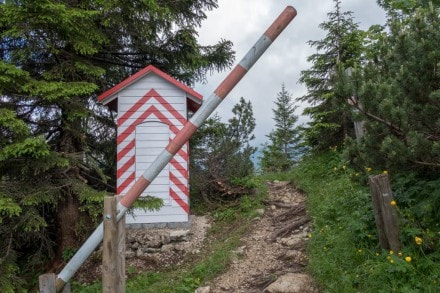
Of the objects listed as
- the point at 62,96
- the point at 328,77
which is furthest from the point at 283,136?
the point at 62,96

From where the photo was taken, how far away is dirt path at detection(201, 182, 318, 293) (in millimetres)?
4742

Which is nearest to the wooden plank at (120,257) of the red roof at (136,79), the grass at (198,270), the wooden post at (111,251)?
the wooden post at (111,251)

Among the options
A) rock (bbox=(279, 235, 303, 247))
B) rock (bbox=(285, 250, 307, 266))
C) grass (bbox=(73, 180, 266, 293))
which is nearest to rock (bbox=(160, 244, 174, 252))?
grass (bbox=(73, 180, 266, 293))

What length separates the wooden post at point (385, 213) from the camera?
4.09 metres

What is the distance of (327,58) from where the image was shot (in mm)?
11641

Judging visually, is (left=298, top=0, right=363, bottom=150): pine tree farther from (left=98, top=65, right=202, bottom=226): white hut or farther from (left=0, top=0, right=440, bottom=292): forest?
(left=98, top=65, right=202, bottom=226): white hut

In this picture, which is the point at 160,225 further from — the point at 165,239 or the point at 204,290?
the point at 204,290

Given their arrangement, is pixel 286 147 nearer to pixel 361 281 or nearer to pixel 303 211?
pixel 303 211

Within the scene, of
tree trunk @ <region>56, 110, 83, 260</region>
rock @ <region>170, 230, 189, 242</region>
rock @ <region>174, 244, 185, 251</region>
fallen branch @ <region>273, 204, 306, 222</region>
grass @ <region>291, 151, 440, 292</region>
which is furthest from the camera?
fallen branch @ <region>273, 204, 306, 222</region>

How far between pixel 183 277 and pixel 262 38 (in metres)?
4.11

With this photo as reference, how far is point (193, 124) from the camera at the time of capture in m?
3.18

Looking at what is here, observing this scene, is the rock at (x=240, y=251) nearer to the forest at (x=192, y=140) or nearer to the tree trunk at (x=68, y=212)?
the forest at (x=192, y=140)

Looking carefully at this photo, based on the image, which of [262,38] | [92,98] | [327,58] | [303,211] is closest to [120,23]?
[92,98]

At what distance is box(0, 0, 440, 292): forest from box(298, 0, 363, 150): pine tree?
18 centimetres
